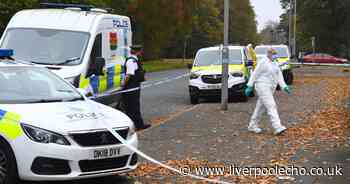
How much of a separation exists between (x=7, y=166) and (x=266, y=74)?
6463mm

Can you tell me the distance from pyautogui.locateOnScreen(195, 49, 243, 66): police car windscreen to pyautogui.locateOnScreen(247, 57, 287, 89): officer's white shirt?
8.17 meters

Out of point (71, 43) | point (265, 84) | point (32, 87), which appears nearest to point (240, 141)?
point (265, 84)

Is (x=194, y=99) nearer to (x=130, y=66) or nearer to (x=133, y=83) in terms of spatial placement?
(x=133, y=83)

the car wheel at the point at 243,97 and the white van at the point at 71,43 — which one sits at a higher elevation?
the white van at the point at 71,43

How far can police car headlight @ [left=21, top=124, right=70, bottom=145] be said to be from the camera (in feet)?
23.9

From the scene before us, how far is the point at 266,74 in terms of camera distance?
12.5 metres

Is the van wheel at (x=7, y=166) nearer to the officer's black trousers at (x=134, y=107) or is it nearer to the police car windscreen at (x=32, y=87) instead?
the police car windscreen at (x=32, y=87)

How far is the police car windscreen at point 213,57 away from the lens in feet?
68.6

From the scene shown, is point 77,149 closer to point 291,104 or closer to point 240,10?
point 291,104

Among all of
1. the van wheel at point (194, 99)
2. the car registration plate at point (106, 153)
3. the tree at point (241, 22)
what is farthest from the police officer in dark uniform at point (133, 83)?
the tree at point (241, 22)

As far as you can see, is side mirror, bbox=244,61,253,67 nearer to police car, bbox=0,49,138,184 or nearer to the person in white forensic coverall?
the person in white forensic coverall

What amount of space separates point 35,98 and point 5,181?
4.49ft

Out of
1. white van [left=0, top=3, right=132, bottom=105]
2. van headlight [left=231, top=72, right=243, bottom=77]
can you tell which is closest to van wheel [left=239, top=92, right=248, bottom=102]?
van headlight [left=231, top=72, right=243, bottom=77]

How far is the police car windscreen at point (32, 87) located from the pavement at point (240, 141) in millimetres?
1217
